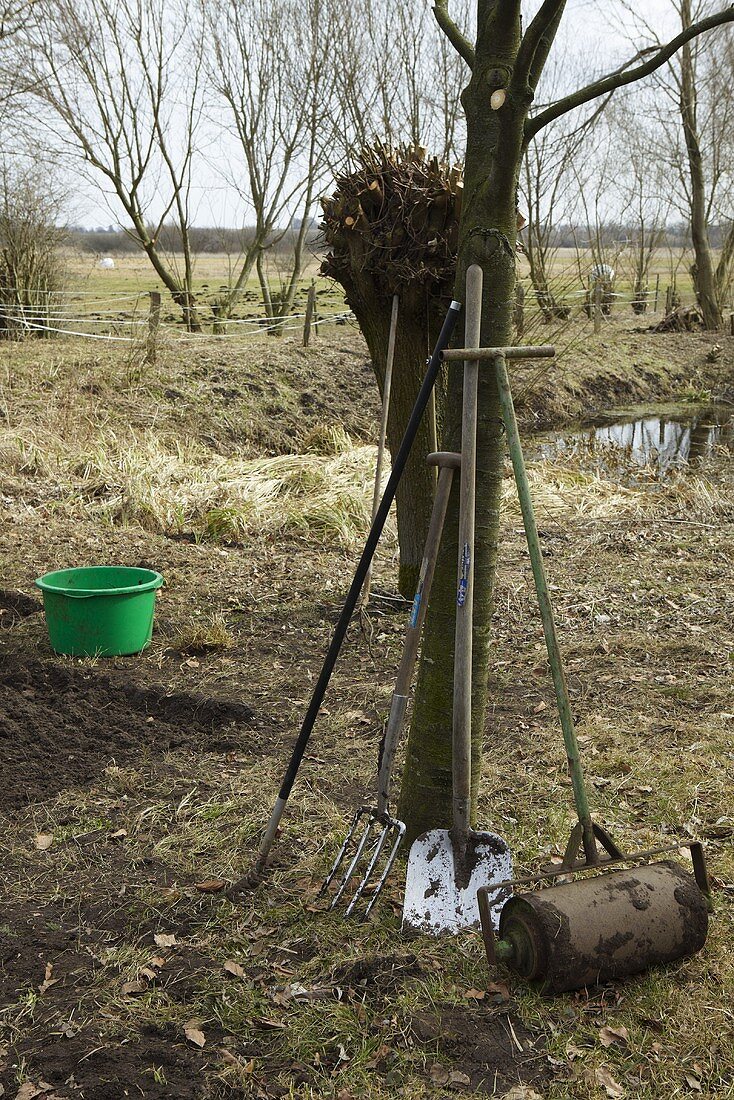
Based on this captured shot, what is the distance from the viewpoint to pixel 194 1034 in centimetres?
245

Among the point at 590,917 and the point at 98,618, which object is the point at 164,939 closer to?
the point at 590,917

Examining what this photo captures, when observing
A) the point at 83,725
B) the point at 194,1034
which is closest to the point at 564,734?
the point at 194,1034

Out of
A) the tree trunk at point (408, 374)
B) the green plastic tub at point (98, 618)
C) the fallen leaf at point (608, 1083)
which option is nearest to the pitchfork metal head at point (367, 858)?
the fallen leaf at point (608, 1083)

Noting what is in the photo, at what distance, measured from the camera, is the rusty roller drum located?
2.48 m

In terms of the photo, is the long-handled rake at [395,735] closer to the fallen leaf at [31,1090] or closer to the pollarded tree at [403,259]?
the fallen leaf at [31,1090]

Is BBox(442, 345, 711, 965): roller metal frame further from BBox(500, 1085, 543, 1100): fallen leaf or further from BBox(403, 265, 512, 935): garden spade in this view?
BBox(500, 1085, 543, 1100): fallen leaf

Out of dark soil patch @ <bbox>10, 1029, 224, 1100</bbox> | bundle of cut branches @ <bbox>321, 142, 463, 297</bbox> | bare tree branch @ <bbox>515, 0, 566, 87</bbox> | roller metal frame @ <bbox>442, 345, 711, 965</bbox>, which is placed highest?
bare tree branch @ <bbox>515, 0, 566, 87</bbox>

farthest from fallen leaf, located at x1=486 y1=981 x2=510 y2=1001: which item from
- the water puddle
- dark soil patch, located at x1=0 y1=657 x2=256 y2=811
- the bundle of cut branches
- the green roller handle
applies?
the water puddle

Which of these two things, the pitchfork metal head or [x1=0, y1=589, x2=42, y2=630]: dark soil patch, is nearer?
the pitchfork metal head

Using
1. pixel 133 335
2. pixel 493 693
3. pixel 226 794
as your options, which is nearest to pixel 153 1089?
pixel 226 794

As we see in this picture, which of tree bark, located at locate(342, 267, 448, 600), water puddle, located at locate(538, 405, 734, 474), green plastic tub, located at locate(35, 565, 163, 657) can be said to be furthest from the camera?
water puddle, located at locate(538, 405, 734, 474)

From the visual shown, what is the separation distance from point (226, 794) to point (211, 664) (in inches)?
59.7

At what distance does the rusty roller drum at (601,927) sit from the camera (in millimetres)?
2484

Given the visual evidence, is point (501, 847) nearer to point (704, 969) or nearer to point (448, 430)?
point (704, 969)
